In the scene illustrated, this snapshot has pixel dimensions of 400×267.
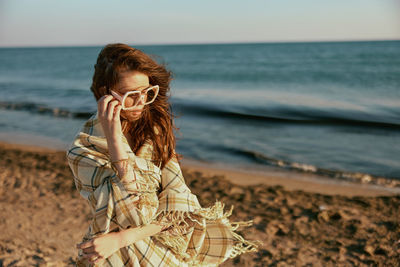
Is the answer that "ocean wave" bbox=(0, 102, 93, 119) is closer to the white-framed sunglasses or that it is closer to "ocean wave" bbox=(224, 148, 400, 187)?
"ocean wave" bbox=(224, 148, 400, 187)

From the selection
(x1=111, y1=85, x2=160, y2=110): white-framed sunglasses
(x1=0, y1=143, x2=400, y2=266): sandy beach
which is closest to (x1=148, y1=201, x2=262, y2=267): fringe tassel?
(x1=111, y1=85, x2=160, y2=110): white-framed sunglasses

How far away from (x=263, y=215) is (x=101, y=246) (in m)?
3.20

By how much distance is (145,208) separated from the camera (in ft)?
5.58

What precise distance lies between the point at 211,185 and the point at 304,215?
1.55 meters

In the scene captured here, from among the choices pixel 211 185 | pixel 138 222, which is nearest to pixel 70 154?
Answer: pixel 138 222

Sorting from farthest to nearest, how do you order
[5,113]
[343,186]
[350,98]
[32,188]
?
[350,98] → [5,113] → [343,186] → [32,188]

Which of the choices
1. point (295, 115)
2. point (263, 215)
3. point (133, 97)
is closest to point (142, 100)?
point (133, 97)

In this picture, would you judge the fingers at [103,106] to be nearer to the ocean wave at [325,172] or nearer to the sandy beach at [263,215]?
the sandy beach at [263,215]

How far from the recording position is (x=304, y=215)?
4586 mm

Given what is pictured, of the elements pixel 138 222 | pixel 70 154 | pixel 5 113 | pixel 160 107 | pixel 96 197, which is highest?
pixel 160 107

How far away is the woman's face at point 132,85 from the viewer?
5.90 ft

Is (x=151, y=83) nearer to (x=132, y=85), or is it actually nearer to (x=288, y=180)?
(x=132, y=85)

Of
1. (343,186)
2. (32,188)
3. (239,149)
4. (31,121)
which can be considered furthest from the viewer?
(31,121)

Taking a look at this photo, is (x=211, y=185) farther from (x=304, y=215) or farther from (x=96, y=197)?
(x=96, y=197)
